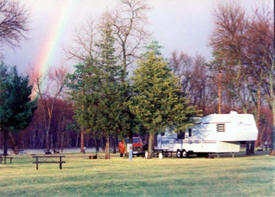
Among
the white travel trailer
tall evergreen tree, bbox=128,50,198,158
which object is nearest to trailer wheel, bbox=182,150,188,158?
the white travel trailer

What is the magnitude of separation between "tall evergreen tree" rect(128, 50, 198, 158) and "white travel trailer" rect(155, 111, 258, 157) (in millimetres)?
1193

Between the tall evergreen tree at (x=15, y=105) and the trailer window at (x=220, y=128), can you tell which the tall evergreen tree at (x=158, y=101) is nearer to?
the trailer window at (x=220, y=128)

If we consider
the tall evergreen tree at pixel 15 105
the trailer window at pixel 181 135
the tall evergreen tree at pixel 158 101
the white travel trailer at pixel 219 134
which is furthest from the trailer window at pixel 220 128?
the tall evergreen tree at pixel 15 105

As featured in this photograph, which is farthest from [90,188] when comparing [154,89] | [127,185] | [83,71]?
[83,71]

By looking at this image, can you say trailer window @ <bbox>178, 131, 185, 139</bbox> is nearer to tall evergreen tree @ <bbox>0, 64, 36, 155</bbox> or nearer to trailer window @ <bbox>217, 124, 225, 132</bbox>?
trailer window @ <bbox>217, 124, 225, 132</bbox>

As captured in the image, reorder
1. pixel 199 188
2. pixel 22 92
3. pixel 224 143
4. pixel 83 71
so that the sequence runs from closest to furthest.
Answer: pixel 199 188 → pixel 224 143 → pixel 83 71 → pixel 22 92

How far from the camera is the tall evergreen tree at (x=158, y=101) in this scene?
3544 centimetres

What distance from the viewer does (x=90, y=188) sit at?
14.3 metres

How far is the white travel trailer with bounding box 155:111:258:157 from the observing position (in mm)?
34750

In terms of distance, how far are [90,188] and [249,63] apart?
29216mm

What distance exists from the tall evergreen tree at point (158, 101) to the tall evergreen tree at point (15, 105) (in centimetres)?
1140

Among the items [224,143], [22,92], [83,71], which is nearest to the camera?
[224,143]

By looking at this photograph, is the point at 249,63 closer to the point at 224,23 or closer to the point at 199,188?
the point at 224,23

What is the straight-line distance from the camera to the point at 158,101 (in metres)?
35.7
